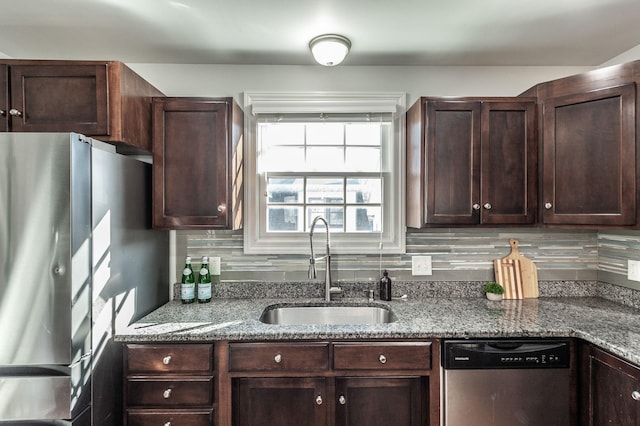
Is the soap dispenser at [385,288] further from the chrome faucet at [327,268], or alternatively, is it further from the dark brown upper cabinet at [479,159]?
the dark brown upper cabinet at [479,159]

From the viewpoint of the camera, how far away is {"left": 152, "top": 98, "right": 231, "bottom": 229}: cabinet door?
1.95 metres

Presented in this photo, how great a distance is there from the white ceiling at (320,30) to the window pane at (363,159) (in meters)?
0.55

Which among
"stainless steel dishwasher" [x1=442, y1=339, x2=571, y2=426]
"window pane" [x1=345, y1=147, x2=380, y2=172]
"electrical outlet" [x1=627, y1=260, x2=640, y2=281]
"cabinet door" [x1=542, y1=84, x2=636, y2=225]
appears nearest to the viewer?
"stainless steel dishwasher" [x1=442, y1=339, x2=571, y2=426]

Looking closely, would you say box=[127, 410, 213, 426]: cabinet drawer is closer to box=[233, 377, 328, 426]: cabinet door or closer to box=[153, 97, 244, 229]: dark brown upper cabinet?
box=[233, 377, 328, 426]: cabinet door

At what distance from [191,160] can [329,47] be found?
97cm

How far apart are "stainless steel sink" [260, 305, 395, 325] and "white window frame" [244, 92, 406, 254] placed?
1.17 ft

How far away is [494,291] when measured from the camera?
2.16 meters

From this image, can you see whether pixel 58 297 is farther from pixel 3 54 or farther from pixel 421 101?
pixel 421 101

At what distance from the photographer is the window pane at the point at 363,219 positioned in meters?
2.34

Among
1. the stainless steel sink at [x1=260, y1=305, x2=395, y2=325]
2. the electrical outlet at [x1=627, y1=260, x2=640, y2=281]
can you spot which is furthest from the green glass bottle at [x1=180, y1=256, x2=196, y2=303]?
the electrical outlet at [x1=627, y1=260, x2=640, y2=281]

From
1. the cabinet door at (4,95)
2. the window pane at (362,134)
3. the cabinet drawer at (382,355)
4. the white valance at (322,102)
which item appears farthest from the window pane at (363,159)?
the cabinet door at (4,95)

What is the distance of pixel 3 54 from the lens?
210cm

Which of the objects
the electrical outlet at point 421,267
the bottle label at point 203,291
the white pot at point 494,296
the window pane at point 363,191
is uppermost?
the window pane at point 363,191

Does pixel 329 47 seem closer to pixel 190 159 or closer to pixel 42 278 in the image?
pixel 190 159
